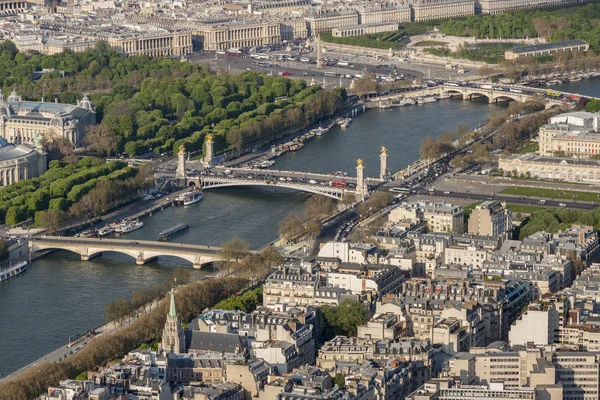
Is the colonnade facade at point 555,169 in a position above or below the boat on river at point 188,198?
above

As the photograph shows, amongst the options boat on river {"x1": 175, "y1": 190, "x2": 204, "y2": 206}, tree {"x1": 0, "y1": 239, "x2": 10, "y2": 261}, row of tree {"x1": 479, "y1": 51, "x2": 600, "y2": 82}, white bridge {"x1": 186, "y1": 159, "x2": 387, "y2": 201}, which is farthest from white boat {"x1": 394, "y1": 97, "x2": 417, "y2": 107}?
tree {"x1": 0, "y1": 239, "x2": 10, "y2": 261}

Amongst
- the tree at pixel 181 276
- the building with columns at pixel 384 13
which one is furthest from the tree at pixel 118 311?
the building with columns at pixel 384 13

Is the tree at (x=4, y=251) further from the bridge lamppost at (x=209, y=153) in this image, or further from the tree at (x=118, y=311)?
the bridge lamppost at (x=209, y=153)

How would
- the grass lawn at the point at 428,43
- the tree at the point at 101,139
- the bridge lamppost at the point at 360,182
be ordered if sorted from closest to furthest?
the bridge lamppost at the point at 360,182, the tree at the point at 101,139, the grass lawn at the point at 428,43

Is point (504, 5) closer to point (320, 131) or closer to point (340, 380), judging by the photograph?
point (320, 131)

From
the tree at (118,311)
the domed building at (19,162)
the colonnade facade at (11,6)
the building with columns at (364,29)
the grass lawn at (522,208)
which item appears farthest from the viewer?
the colonnade facade at (11,6)

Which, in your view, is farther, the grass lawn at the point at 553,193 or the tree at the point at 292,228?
the grass lawn at the point at 553,193

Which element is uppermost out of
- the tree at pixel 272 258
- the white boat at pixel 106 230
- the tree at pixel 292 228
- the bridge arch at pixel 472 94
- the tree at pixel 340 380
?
the tree at pixel 340 380

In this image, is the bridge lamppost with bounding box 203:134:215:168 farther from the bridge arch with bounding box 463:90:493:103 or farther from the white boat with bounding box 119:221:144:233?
the bridge arch with bounding box 463:90:493:103
